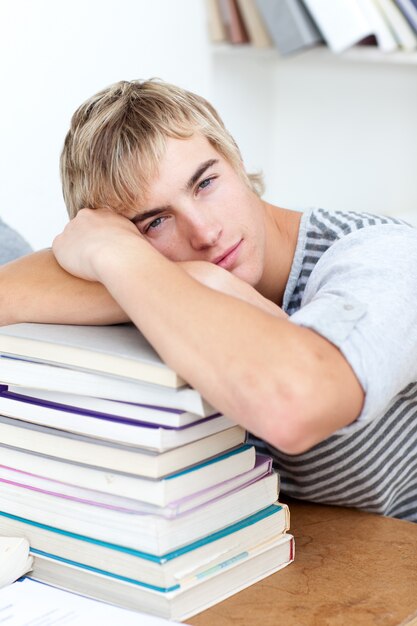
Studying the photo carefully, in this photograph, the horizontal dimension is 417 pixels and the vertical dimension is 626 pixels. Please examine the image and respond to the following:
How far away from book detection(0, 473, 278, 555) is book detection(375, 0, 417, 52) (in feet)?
5.42

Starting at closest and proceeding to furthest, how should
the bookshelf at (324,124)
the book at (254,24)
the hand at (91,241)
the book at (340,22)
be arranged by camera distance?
the hand at (91,241), the book at (340,22), the book at (254,24), the bookshelf at (324,124)

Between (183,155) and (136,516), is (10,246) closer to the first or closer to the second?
(183,155)

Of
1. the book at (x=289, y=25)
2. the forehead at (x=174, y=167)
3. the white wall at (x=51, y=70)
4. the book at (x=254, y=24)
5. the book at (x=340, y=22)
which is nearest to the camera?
the forehead at (x=174, y=167)

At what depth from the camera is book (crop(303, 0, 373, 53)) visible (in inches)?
86.8

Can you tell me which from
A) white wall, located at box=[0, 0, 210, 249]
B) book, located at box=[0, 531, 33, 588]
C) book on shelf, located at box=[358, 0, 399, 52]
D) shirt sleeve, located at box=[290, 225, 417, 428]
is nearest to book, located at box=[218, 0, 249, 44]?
white wall, located at box=[0, 0, 210, 249]

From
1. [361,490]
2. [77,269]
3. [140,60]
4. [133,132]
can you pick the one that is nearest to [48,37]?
[140,60]

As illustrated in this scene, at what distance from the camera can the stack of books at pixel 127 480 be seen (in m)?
0.79

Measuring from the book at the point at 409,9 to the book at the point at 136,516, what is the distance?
165 cm

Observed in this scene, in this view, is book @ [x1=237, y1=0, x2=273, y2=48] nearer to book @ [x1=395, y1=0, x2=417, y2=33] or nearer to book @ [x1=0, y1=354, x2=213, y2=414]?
book @ [x1=395, y1=0, x2=417, y2=33]

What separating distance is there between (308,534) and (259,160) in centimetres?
198

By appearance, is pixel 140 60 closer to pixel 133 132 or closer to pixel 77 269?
pixel 133 132

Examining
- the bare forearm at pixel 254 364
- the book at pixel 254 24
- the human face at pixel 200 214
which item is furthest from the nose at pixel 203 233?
the book at pixel 254 24

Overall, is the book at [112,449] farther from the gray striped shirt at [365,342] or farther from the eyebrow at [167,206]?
the eyebrow at [167,206]

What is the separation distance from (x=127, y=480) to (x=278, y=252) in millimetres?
512
